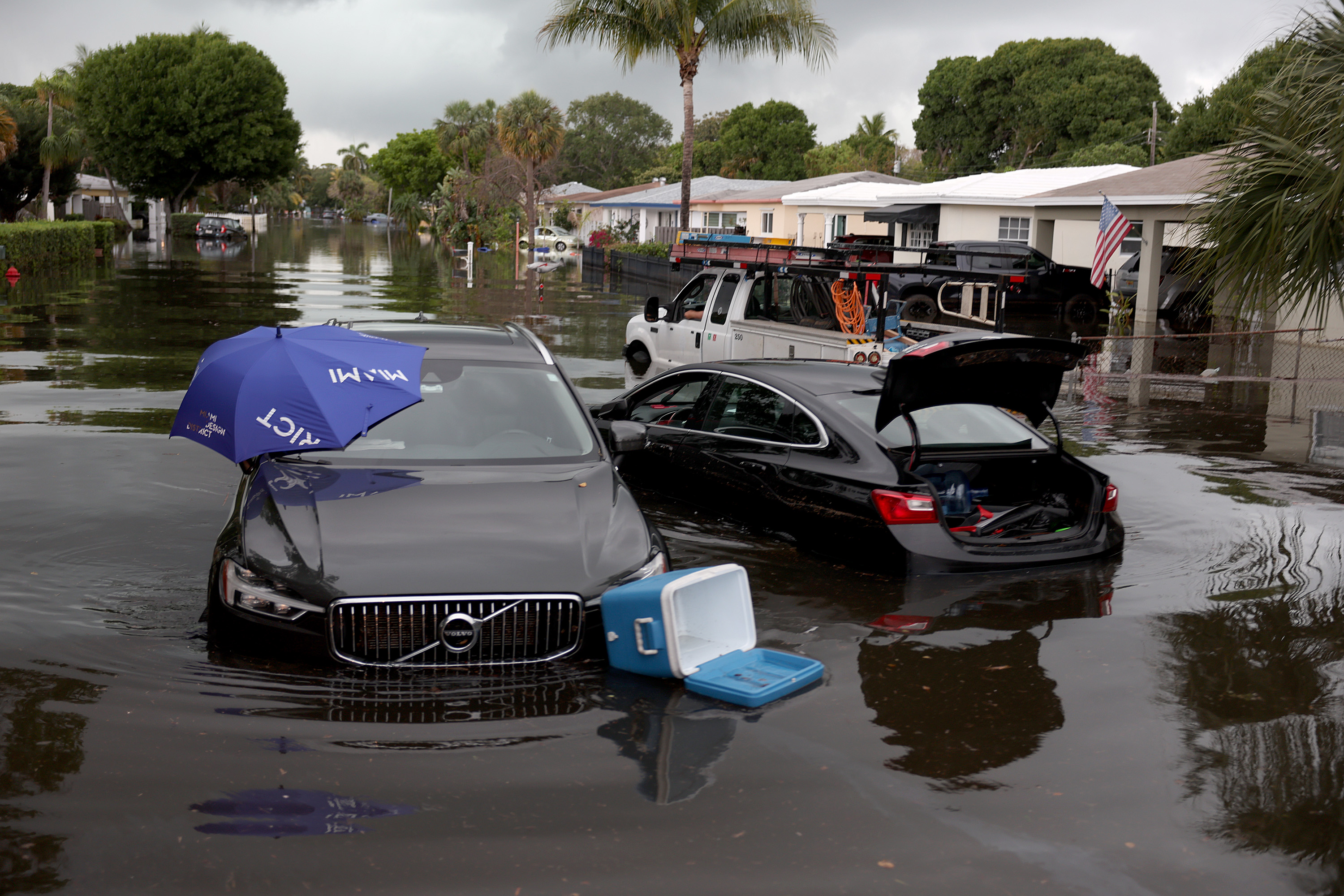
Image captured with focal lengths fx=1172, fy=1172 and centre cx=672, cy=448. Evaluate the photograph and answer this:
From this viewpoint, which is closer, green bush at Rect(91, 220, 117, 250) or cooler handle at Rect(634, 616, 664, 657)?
cooler handle at Rect(634, 616, 664, 657)

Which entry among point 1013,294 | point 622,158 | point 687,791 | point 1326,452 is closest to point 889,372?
point 687,791

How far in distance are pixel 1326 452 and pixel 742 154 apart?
85549 millimetres

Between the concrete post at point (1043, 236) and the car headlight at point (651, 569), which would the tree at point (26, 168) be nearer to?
the concrete post at point (1043, 236)

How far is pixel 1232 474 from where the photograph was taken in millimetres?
10578

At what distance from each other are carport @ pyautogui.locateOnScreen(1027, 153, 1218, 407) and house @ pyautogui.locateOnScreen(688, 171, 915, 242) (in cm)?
1412

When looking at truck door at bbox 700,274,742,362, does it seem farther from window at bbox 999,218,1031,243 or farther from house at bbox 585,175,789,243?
house at bbox 585,175,789,243

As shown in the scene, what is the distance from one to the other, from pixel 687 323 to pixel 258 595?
1003 centimetres

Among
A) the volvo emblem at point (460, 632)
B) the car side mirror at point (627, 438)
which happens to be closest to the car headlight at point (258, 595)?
the volvo emblem at point (460, 632)

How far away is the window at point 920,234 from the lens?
40.6 metres

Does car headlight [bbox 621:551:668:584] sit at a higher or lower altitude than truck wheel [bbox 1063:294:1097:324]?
lower

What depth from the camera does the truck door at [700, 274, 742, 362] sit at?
538 inches

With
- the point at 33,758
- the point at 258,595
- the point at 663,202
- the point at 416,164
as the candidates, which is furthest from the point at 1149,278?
the point at 416,164

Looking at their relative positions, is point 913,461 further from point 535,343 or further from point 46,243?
point 46,243

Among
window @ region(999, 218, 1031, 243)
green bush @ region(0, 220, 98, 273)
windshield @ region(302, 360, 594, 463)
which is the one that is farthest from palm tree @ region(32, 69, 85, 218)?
windshield @ region(302, 360, 594, 463)
